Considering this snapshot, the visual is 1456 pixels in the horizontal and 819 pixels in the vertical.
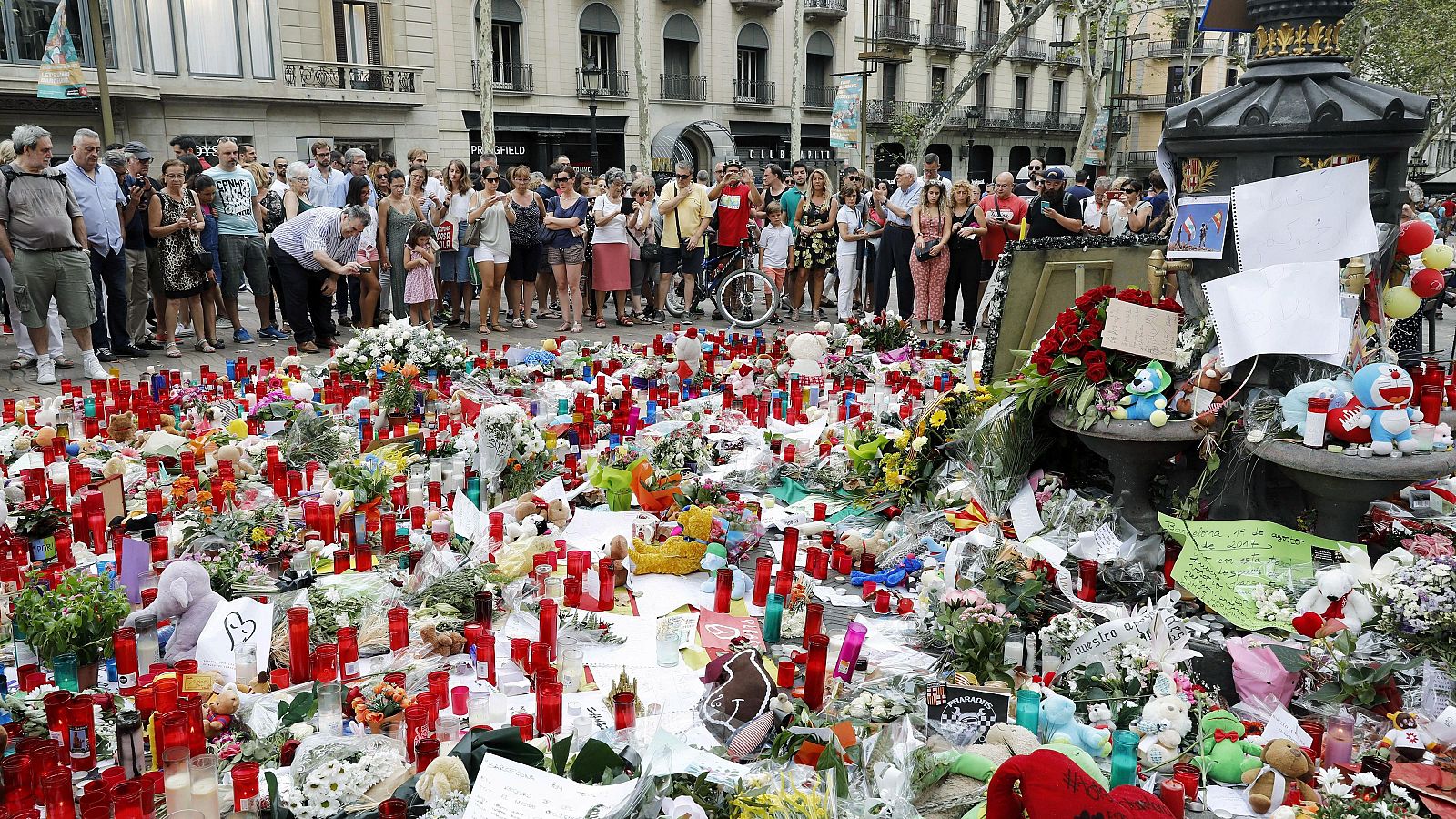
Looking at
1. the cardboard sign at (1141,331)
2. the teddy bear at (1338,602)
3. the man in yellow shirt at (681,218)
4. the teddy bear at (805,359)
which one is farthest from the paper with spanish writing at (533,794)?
the man in yellow shirt at (681,218)

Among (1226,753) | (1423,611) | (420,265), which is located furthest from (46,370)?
(1423,611)

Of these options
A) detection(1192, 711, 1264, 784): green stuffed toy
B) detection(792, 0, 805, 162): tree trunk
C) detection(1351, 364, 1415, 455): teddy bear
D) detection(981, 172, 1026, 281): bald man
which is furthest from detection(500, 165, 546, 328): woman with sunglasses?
detection(792, 0, 805, 162): tree trunk

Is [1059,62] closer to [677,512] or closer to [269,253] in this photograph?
[269,253]

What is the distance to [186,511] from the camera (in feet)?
14.9

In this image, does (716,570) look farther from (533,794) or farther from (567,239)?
(567,239)

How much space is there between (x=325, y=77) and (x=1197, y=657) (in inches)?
921

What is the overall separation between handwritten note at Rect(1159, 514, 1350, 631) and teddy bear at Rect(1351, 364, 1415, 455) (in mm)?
388

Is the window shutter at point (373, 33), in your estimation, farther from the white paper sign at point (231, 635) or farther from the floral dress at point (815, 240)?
the white paper sign at point (231, 635)

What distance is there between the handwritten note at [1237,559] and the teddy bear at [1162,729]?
79 centimetres

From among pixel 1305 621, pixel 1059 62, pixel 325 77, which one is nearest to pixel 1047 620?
pixel 1305 621

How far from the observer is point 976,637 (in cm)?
346

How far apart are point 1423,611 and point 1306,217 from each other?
1604 millimetres

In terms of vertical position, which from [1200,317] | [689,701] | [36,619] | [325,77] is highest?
[325,77]

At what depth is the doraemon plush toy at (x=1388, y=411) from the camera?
3.69 meters
